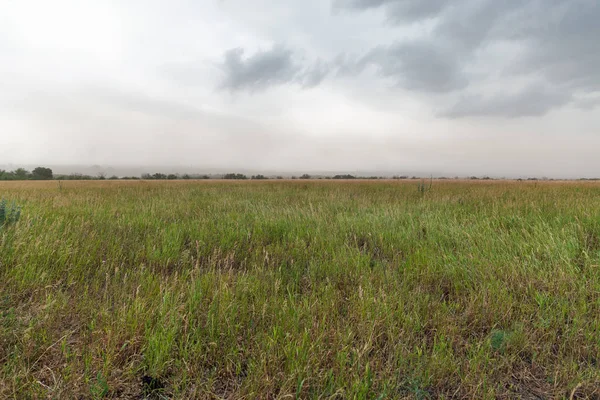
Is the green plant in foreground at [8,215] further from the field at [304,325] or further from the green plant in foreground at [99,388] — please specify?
the green plant in foreground at [99,388]

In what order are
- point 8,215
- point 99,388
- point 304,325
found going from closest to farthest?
point 99,388 → point 304,325 → point 8,215

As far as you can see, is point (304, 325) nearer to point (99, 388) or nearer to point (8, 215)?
point (99, 388)

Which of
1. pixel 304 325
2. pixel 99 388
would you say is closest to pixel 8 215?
pixel 99 388

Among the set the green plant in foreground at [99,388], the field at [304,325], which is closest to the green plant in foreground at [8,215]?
the field at [304,325]

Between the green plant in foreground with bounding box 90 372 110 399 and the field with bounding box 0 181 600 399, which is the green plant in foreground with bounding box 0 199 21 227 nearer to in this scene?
the field with bounding box 0 181 600 399

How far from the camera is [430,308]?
2328mm

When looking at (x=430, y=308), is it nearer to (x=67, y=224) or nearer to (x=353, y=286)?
(x=353, y=286)

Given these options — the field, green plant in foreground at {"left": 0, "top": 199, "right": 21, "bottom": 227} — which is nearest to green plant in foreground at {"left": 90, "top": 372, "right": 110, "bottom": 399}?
the field

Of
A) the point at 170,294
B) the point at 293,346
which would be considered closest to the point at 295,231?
the point at 170,294

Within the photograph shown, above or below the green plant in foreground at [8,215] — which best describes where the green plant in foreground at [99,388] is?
below

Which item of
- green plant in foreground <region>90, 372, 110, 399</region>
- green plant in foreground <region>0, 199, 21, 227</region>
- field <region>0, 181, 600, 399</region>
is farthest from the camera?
green plant in foreground <region>0, 199, 21, 227</region>

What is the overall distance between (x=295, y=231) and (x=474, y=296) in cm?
311

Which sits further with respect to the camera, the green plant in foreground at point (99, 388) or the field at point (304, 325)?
the field at point (304, 325)

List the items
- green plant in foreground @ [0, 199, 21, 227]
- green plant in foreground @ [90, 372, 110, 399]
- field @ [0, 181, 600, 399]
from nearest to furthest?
green plant in foreground @ [90, 372, 110, 399] < field @ [0, 181, 600, 399] < green plant in foreground @ [0, 199, 21, 227]
